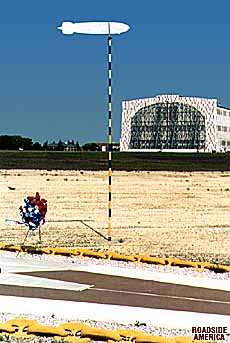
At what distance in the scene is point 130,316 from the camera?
6.34 metres

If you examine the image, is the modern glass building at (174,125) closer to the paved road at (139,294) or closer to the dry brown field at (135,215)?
the dry brown field at (135,215)

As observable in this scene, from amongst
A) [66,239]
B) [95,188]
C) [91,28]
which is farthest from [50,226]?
[95,188]

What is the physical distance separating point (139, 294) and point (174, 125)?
13167cm

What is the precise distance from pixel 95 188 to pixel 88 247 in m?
13.8

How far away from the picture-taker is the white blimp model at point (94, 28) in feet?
36.0

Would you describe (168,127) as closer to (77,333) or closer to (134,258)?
A: (134,258)

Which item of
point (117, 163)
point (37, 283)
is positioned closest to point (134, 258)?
point (37, 283)

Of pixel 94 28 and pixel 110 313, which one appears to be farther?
pixel 94 28

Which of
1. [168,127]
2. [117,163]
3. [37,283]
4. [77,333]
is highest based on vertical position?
[168,127]

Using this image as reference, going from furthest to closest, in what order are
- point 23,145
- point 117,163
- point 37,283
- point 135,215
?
1. point 23,145
2. point 117,163
3. point 135,215
4. point 37,283

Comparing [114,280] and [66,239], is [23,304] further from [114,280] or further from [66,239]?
[66,239]

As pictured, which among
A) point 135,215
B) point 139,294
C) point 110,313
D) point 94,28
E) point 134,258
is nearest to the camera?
point 110,313

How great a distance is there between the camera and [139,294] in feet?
23.6

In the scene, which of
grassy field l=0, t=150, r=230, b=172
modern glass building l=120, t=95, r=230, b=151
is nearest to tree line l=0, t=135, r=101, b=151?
modern glass building l=120, t=95, r=230, b=151
